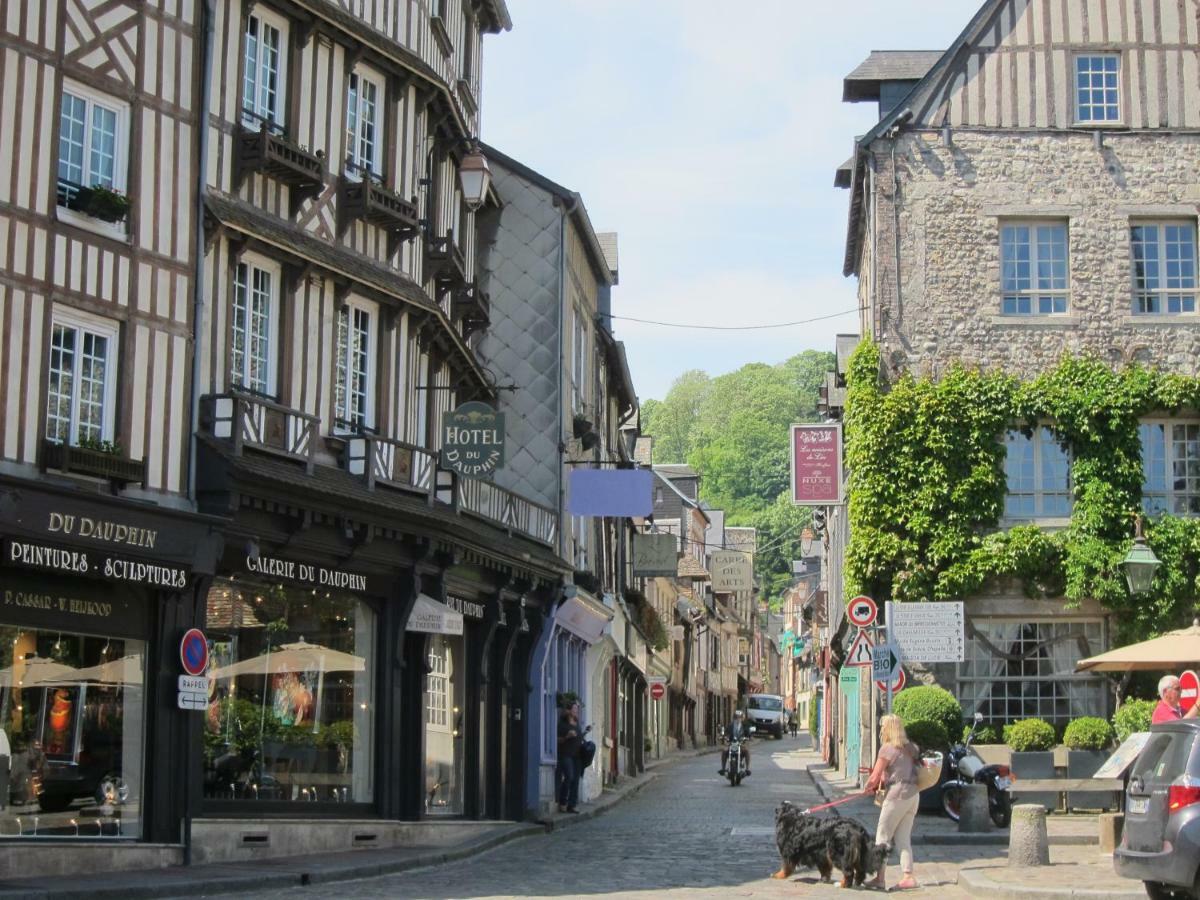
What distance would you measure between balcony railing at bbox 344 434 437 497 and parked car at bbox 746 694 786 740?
6189cm

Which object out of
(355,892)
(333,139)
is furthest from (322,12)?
(355,892)

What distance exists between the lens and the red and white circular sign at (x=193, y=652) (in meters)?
16.3

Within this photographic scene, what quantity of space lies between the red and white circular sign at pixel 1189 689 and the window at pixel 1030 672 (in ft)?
37.1

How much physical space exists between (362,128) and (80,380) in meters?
6.38

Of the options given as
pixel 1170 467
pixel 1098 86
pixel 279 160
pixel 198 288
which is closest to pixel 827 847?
pixel 198 288

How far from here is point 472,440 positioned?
22.1m

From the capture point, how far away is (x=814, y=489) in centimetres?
3103

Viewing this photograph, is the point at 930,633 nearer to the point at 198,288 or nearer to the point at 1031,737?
the point at 1031,737

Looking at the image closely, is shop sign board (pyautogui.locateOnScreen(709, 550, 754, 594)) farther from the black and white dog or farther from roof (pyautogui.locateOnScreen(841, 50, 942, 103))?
the black and white dog

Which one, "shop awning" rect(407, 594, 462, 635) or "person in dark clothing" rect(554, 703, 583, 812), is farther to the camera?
"person in dark clothing" rect(554, 703, 583, 812)

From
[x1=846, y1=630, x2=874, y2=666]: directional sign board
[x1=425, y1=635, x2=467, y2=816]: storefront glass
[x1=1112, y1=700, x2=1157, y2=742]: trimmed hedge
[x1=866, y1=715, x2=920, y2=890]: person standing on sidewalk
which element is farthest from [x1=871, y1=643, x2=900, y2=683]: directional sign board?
[x1=866, y1=715, x2=920, y2=890]: person standing on sidewalk

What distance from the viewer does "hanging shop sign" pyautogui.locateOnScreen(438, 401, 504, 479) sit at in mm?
22016

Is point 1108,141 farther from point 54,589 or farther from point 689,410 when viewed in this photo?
point 689,410

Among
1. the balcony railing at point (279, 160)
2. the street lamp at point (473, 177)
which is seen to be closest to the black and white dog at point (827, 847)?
the balcony railing at point (279, 160)
